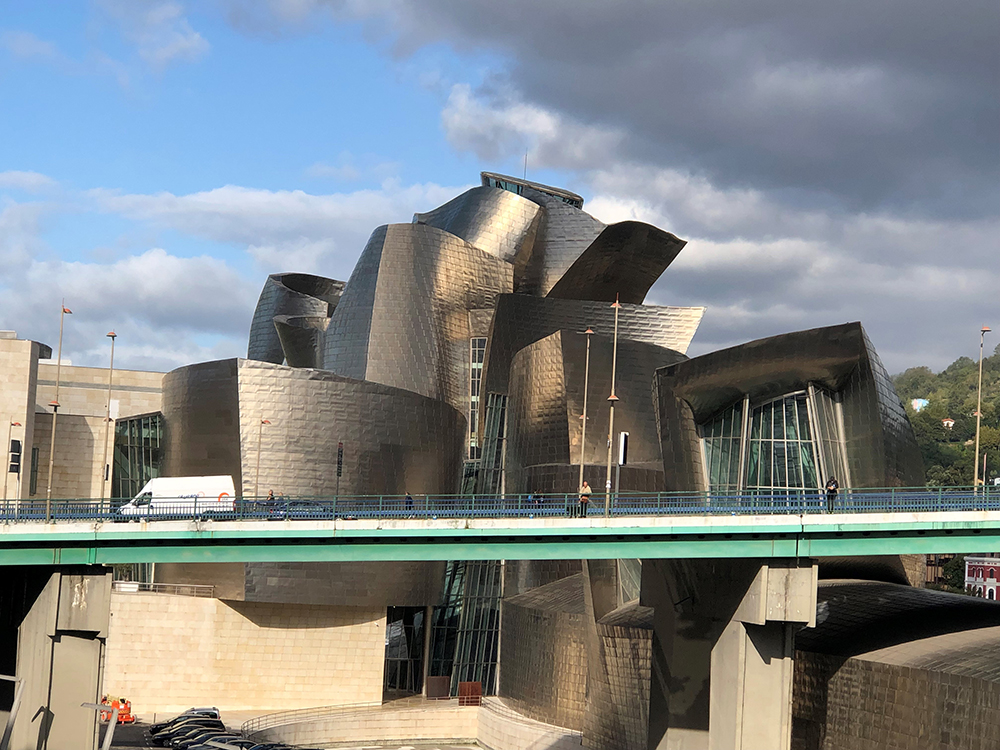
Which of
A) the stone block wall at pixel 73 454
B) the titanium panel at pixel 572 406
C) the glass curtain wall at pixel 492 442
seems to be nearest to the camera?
the titanium panel at pixel 572 406

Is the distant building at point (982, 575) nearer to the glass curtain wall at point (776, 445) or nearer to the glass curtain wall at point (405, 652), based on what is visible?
the glass curtain wall at point (405, 652)

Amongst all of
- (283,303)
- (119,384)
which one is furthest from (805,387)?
(119,384)

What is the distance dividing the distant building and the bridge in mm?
67662

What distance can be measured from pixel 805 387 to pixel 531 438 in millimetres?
20130

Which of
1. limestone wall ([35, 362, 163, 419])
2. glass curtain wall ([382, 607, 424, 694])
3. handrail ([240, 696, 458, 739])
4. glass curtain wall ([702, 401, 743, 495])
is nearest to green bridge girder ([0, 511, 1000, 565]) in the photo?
glass curtain wall ([702, 401, 743, 495])

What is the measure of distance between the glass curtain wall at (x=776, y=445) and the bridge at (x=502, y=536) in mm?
13118

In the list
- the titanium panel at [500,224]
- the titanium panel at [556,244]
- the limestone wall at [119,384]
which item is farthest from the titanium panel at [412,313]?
the limestone wall at [119,384]

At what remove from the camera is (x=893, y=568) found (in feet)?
164

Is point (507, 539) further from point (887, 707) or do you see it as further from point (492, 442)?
point (492, 442)

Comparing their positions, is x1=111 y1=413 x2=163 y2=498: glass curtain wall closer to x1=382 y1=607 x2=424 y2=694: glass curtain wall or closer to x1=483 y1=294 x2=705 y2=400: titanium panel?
x1=382 y1=607 x2=424 y2=694: glass curtain wall

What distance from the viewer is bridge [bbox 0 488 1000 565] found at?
3675cm

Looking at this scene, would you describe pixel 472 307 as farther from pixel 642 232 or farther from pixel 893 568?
pixel 893 568

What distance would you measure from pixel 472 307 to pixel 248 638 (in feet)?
82.4

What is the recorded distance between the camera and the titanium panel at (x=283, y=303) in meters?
88.9
